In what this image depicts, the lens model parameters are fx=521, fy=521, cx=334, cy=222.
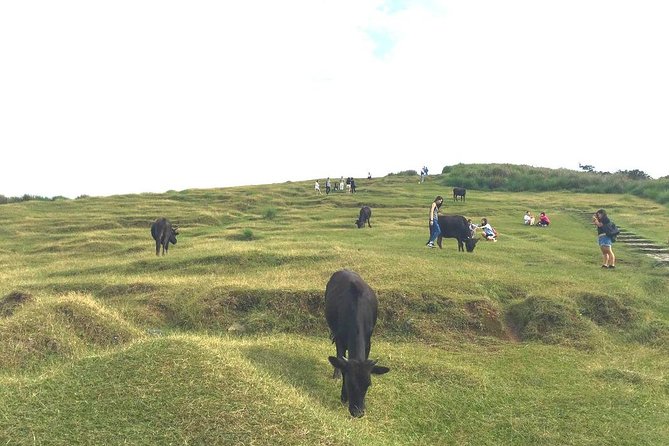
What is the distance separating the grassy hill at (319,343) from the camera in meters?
6.57

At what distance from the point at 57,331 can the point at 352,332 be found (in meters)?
6.01

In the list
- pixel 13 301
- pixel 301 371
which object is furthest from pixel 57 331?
pixel 301 371

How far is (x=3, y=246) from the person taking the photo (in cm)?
2708

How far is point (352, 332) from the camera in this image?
8.54 metres

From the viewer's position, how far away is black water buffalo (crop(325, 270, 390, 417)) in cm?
776

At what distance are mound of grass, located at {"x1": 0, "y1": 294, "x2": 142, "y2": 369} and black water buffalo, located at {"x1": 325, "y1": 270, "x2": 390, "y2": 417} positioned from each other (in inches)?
181

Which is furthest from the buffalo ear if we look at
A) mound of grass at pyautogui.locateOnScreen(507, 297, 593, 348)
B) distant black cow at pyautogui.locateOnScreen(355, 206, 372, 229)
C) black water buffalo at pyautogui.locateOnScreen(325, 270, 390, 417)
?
distant black cow at pyautogui.locateOnScreen(355, 206, 372, 229)

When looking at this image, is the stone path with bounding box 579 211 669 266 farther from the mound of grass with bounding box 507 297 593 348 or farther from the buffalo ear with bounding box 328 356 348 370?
the buffalo ear with bounding box 328 356 348 370

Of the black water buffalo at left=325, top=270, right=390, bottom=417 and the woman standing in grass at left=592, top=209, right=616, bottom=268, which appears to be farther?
the woman standing in grass at left=592, top=209, right=616, bottom=268

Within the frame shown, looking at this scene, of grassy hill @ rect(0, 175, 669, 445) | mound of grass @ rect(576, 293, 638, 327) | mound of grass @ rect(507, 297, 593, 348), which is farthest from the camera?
mound of grass @ rect(576, 293, 638, 327)

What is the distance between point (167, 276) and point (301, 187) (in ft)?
127

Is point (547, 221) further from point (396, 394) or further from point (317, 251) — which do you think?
point (396, 394)

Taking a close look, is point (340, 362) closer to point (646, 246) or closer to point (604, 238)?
point (604, 238)

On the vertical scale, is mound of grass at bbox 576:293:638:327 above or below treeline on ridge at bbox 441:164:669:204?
below
